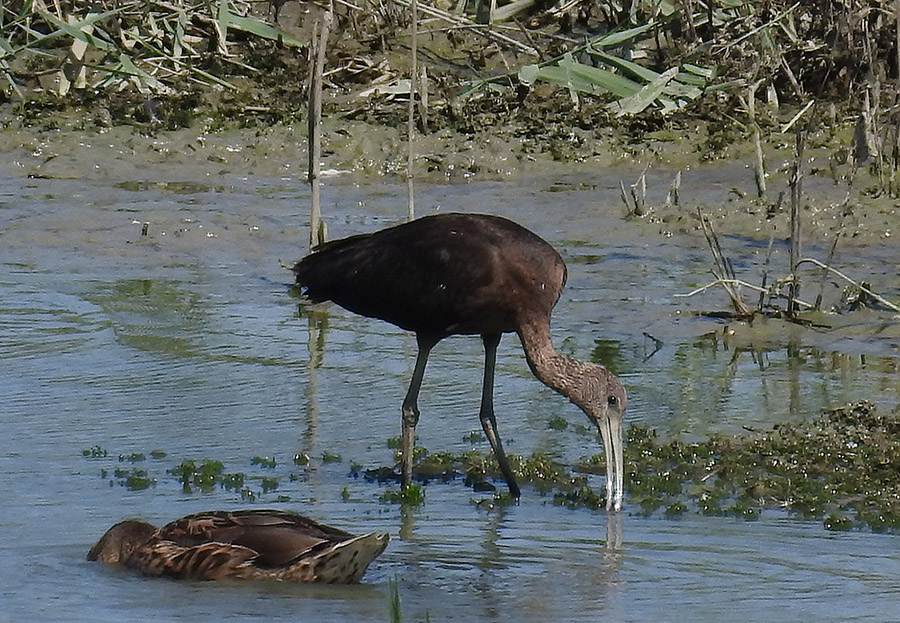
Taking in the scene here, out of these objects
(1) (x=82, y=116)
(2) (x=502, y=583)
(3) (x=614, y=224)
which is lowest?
(2) (x=502, y=583)

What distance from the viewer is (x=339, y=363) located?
29.6 feet

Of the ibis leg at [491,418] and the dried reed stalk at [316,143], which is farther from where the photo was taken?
the dried reed stalk at [316,143]

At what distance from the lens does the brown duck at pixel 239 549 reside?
577 centimetres

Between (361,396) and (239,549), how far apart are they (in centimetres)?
259

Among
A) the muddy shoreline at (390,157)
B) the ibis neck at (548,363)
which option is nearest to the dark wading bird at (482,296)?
the ibis neck at (548,363)

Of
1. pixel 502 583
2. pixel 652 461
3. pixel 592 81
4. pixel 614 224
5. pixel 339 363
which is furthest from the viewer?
pixel 592 81

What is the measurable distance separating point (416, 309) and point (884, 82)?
5.88 m

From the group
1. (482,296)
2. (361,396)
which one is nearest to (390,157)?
(361,396)

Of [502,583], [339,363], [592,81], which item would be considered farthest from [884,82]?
[502,583]

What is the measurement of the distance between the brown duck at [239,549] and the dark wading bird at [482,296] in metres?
1.20

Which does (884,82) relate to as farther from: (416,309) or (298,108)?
(416,309)

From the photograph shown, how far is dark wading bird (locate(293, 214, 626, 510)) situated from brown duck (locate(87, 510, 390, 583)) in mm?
1197

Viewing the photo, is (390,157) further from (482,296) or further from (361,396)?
(482,296)

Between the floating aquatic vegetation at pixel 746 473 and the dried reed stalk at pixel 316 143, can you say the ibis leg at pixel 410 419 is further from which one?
the dried reed stalk at pixel 316 143
